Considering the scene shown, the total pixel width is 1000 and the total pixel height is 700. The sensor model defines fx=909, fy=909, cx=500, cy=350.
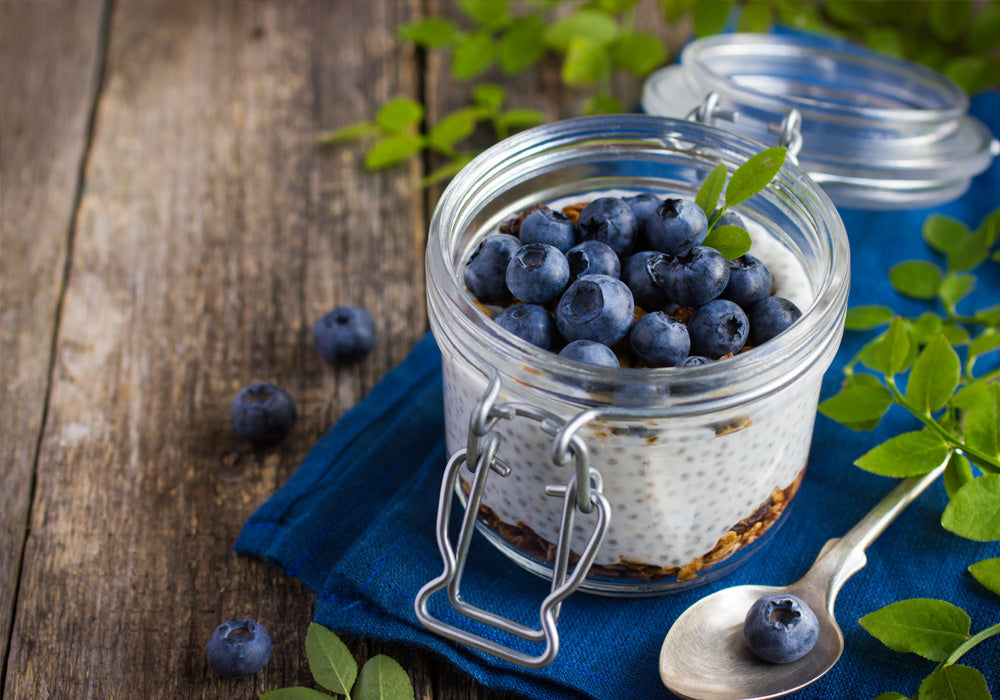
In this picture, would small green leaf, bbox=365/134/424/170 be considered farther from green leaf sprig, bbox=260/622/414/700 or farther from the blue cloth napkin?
green leaf sprig, bbox=260/622/414/700

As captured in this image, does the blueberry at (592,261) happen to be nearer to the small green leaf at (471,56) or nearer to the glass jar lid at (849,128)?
the glass jar lid at (849,128)

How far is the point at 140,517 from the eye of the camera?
128 cm

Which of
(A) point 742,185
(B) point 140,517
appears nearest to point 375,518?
(B) point 140,517

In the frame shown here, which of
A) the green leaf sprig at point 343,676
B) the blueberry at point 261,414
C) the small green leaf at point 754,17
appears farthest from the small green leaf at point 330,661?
the small green leaf at point 754,17

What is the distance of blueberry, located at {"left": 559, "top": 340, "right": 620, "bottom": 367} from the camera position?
36.9 inches

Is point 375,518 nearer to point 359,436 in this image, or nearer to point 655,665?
point 359,436

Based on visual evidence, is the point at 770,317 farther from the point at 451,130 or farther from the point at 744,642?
the point at 451,130

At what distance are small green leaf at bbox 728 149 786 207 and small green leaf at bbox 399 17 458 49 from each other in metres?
1.03

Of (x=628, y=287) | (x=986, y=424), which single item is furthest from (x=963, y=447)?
(x=628, y=287)

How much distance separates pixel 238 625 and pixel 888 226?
1.29 meters

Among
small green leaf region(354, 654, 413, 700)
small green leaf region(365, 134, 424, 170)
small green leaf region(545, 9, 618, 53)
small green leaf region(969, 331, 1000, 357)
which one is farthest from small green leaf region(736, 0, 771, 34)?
small green leaf region(354, 654, 413, 700)

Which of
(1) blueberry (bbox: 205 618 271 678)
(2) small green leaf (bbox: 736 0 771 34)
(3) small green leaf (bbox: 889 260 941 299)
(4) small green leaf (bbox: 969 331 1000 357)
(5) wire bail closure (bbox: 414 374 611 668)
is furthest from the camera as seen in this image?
(2) small green leaf (bbox: 736 0 771 34)

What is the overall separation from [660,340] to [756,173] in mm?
232

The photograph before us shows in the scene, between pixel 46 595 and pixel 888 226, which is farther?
pixel 888 226
